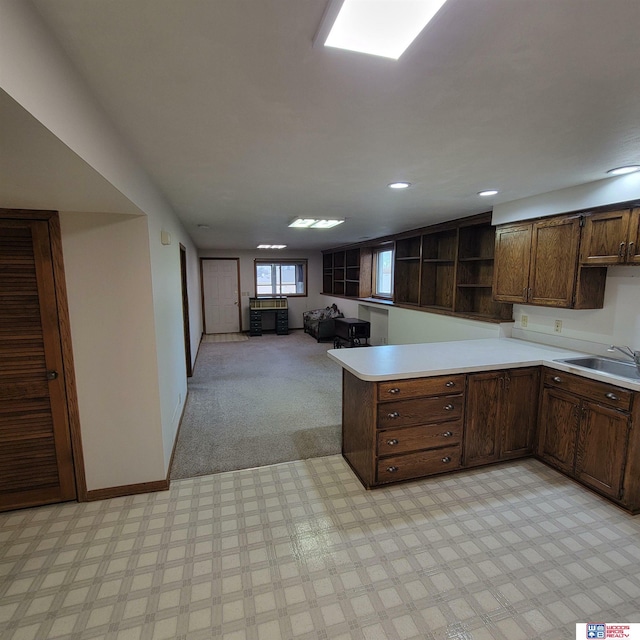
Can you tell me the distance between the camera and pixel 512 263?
130 inches

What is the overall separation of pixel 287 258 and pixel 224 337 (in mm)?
2670

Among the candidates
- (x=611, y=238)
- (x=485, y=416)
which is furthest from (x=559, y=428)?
(x=611, y=238)

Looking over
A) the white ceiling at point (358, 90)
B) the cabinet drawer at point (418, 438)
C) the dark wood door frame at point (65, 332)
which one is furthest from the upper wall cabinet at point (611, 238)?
the dark wood door frame at point (65, 332)

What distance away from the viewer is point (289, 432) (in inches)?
131

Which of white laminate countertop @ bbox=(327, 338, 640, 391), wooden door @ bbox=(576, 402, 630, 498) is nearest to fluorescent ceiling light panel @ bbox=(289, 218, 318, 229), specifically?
white laminate countertop @ bbox=(327, 338, 640, 391)

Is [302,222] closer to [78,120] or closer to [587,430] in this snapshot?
[78,120]

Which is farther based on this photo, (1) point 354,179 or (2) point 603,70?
(1) point 354,179

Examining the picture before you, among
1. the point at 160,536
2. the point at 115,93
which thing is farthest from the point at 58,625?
the point at 115,93

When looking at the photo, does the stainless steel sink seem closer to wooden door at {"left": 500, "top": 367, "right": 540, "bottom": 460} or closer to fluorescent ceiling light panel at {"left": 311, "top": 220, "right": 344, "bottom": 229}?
wooden door at {"left": 500, "top": 367, "right": 540, "bottom": 460}

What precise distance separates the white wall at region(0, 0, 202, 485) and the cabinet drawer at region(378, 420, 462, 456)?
1.61 m

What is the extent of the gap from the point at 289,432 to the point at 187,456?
937mm

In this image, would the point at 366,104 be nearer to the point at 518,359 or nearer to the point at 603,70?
the point at 603,70

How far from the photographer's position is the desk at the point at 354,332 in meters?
6.72

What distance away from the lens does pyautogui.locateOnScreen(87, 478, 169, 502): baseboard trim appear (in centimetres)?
235
